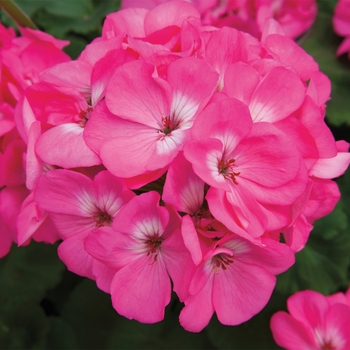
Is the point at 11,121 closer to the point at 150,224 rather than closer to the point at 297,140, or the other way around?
the point at 150,224

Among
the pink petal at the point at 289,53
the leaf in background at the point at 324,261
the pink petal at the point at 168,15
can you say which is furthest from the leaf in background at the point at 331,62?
the pink petal at the point at 168,15

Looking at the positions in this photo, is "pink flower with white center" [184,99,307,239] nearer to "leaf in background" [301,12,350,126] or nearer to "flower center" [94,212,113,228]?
"flower center" [94,212,113,228]

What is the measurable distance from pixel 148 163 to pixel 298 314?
2.06 feet

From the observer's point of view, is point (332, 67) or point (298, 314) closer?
point (298, 314)

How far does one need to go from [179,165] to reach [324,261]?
0.94 meters

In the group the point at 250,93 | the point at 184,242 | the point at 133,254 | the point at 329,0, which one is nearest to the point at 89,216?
the point at 133,254

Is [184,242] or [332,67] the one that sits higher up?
[184,242]

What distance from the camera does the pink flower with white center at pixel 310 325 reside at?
104cm

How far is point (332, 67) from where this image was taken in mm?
1551

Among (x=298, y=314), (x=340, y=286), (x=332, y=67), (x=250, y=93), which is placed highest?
(x=250, y=93)

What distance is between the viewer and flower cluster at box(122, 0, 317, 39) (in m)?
1.29

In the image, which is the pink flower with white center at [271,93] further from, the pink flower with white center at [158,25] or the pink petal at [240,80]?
the pink flower with white center at [158,25]

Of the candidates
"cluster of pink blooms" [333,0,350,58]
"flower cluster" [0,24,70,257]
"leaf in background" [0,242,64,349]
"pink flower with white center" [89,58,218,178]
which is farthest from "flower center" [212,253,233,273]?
"cluster of pink blooms" [333,0,350,58]

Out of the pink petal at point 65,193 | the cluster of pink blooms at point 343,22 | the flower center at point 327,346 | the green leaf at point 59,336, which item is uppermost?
the pink petal at point 65,193
